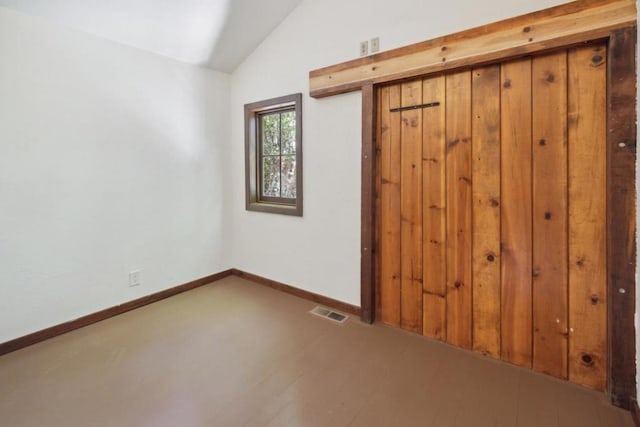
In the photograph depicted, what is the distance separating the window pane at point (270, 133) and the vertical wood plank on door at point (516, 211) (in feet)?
6.62

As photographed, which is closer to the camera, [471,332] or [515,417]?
[515,417]

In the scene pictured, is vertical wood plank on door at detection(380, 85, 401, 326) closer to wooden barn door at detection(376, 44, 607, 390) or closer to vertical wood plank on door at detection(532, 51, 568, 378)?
wooden barn door at detection(376, 44, 607, 390)

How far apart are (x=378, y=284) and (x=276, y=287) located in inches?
43.9

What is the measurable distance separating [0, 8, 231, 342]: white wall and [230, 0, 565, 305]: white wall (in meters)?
0.67

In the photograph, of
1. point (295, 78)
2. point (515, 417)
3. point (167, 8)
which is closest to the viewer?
point (515, 417)

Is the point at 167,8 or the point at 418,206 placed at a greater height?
the point at 167,8

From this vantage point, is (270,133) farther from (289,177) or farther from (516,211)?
(516,211)

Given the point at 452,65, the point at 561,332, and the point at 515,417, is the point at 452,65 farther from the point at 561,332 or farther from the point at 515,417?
the point at 515,417

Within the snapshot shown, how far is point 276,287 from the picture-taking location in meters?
3.05

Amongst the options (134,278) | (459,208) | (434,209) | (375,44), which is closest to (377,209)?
(434,209)

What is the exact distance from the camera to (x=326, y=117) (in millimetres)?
2555

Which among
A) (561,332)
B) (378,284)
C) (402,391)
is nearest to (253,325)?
(378,284)

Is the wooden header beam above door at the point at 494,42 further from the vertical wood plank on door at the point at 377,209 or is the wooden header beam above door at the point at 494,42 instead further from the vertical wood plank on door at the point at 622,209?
the vertical wood plank on door at the point at 377,209

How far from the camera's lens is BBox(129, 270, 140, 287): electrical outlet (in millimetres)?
2609
